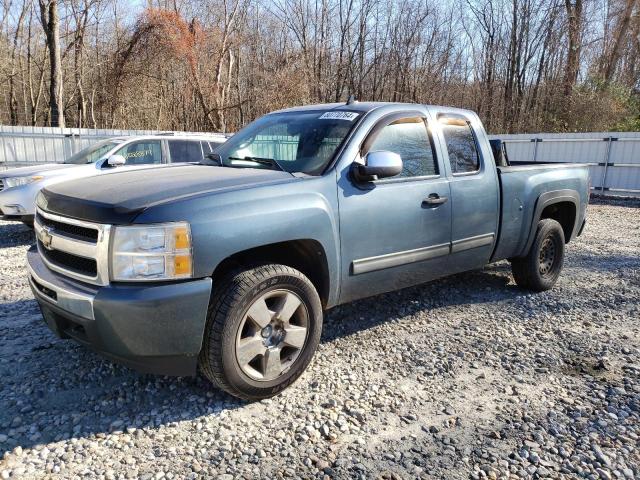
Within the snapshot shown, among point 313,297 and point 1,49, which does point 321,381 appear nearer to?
point 313,297

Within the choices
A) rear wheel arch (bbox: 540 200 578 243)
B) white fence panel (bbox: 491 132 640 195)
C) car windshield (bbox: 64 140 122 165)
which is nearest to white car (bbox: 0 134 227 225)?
car windshield (bbox: 64 140 122 165)

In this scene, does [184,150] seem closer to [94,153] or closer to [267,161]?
[94,153]

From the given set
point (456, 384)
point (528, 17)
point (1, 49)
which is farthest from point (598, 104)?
point (1, 49)

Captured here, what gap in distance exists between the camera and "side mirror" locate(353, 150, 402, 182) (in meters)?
3.29

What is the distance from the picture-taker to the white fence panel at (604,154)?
1456 centimetres

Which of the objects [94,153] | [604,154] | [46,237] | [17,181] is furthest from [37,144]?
[604,154]

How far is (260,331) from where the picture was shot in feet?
9.77

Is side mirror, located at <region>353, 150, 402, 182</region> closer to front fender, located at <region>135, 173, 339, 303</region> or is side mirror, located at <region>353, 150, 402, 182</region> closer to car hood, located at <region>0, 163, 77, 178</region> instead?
front fender, located at <region>135, 173, 339, 303</region>

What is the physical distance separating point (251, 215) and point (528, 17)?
2779cm

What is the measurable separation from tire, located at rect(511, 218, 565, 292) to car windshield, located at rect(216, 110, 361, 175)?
261 cm

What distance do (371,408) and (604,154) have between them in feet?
49.8

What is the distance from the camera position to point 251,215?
2.82m

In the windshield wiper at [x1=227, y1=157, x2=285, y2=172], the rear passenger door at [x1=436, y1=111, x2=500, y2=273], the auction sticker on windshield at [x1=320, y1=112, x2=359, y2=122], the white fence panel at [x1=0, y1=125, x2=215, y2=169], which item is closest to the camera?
the windshield wiper at [x1=227, y1=157, x2=285, y2=172]

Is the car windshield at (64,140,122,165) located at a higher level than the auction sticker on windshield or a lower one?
lower
